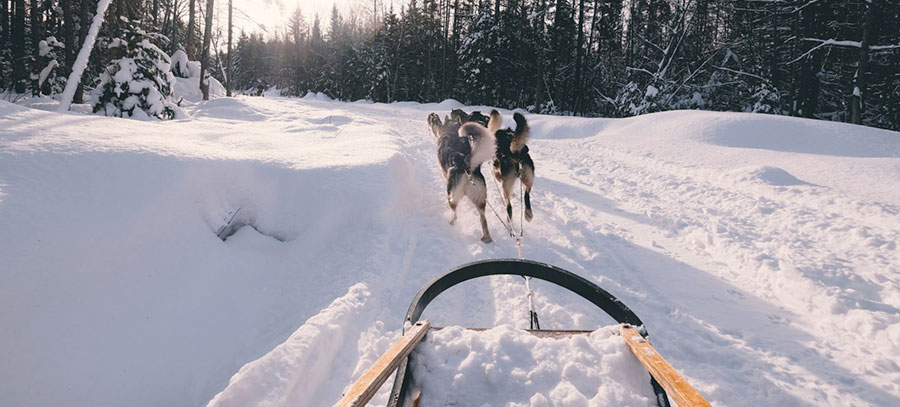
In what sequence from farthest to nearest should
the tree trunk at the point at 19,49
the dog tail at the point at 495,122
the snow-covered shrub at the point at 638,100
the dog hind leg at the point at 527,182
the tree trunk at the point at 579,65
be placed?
the tree trunk at the point at 579,65 < the snow-covered shrub at the point at 638,100 < the tree trunk at the point at 19,49 < the dog tail at the point at 495,122 < the dog hind leg at the point at 527,182

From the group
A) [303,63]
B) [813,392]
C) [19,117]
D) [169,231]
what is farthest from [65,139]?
[303,63]

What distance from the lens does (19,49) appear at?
52.7ft

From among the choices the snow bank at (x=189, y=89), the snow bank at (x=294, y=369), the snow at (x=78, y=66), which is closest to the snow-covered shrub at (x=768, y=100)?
the snow bank at (x=294, y=369)

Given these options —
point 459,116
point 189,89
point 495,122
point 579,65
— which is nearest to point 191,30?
point 189,89

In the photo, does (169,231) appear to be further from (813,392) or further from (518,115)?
(813,392)

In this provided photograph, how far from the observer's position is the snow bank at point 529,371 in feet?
Answer: 4.57

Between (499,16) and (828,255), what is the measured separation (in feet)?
95.5

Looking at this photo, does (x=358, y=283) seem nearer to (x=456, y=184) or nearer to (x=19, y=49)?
(x=456, y=184)

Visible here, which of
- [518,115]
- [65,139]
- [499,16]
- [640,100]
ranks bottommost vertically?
[65,139]

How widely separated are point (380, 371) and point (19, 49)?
80.9ft

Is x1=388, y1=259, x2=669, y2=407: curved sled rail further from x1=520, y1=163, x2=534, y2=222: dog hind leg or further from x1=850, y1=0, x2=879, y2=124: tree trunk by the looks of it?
x1=850, y1=0, x2=879, y2=124: tree trunk

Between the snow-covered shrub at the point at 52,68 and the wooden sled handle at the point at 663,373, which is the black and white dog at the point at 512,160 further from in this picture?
the snow-covered shrub at the point at 52,68

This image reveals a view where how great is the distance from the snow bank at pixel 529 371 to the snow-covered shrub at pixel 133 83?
37.9 feet

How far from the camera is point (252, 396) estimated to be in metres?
2.03
